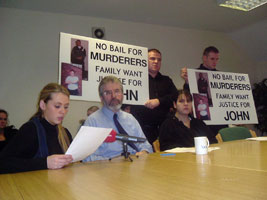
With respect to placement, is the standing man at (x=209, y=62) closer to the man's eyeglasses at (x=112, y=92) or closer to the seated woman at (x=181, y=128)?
the seated woman at (x=181, y=128)

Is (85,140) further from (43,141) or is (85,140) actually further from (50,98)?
(50,98)

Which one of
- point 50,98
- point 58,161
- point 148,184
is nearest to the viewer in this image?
point 148,184

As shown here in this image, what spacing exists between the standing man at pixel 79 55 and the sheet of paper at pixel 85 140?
1104mm

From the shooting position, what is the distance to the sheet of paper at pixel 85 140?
109cm

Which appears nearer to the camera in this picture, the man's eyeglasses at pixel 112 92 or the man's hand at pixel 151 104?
the man's eyeglasses at pixel 112 92

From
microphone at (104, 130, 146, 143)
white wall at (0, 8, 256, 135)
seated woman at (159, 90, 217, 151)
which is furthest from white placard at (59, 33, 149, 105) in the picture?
white wall at (0, 8, 256, 135)

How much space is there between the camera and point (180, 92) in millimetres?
2514

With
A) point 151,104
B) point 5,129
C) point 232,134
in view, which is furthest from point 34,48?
point 232,134

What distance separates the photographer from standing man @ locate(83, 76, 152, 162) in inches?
67.7

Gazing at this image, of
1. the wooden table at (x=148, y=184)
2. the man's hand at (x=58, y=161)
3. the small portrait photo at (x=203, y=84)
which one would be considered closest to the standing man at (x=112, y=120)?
the man's hand at (x=58, y=161)

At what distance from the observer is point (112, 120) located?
74.8 inches

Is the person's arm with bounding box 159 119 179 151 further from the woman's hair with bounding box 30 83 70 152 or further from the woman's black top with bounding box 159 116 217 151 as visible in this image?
the woman's hair with bounding box 30 83 70 152

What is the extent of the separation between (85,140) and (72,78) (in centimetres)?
108

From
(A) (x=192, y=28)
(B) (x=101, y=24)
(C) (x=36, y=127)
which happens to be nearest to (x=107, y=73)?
(C) (x=36, y=127)
